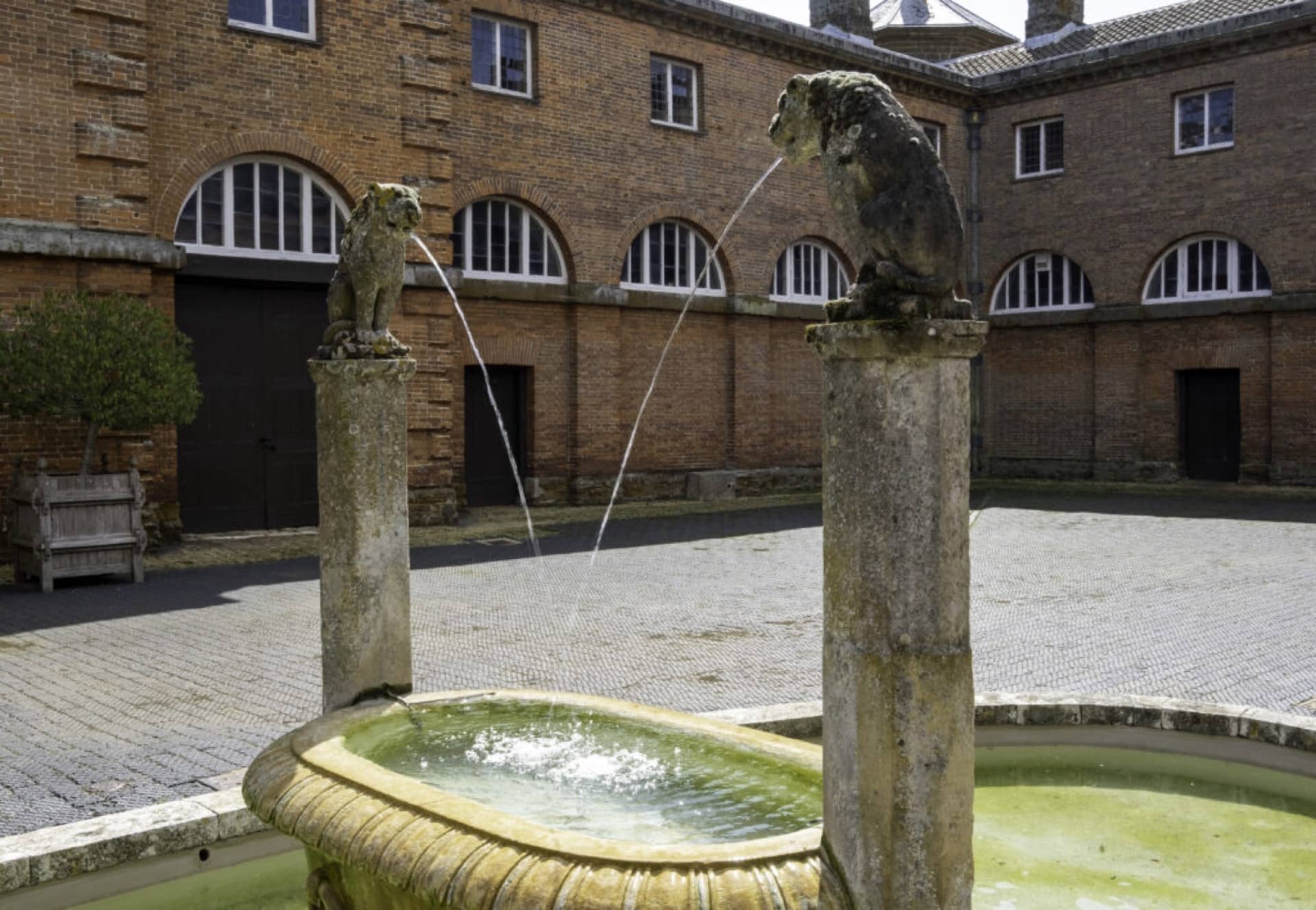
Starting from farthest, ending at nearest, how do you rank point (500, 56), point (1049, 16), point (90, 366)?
point (1049, 16)
point (500, 56)
point (90, 366)

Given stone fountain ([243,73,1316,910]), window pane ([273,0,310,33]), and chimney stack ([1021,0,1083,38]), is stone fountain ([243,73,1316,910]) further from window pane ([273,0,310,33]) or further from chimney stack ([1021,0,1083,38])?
chimney stack ([1021,0,1083,38])

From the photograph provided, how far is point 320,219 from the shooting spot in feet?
49.2

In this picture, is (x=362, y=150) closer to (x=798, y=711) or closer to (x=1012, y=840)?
(x=798, y=711)

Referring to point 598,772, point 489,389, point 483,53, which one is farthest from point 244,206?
point 598,772

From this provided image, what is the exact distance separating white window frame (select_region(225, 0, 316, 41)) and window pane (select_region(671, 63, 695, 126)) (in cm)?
715

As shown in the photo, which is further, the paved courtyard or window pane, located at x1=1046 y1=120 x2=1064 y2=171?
window pane, located at x1=1046 y1=120 x2=1064 y2=171

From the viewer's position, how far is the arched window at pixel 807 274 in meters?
22.0

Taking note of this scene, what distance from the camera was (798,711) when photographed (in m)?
5.50

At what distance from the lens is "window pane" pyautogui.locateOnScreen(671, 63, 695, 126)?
20.2 m

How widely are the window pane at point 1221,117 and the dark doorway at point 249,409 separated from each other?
56.4ft

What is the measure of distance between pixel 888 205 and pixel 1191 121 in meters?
23.1

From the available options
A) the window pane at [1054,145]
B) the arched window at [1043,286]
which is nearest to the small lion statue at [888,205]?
the arched window at [1043,286]

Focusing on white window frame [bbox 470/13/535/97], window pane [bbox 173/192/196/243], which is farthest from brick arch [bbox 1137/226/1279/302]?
window pane [bbox 173/192/196/243]

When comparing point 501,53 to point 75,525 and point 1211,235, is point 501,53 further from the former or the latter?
point 1211,235
